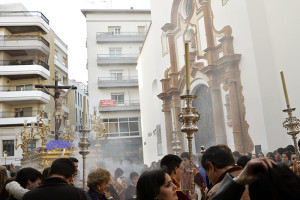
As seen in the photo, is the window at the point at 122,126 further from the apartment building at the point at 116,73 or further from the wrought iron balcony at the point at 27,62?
the wrought iron balcony at the point at 27,62

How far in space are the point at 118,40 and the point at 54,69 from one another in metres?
7.71

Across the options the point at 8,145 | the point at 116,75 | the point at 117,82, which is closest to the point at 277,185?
the point at 8,145

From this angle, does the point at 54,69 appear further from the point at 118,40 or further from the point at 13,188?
the point at 13,188

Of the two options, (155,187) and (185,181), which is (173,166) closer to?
(155,187)

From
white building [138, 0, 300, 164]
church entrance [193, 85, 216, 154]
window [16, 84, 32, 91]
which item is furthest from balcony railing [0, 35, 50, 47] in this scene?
church entrance [193, 85, 216, 154]

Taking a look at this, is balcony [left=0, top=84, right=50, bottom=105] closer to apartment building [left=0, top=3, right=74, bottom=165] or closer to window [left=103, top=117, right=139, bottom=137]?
apartment building [left=0, top=3, right=74, bottom=165]

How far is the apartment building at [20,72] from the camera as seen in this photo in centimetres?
2686

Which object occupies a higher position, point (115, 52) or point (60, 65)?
point (115, 52)

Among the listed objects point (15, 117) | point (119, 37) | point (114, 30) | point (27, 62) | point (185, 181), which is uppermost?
point (114, 30)

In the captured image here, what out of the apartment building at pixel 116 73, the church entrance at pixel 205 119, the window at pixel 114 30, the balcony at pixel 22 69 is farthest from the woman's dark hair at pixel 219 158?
the window at pixel 114 30

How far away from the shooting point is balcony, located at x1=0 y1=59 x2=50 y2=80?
27.5m

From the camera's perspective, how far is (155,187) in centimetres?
232

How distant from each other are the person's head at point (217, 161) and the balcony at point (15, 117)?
26277 millimetres

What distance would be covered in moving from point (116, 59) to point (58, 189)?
1224 inches
